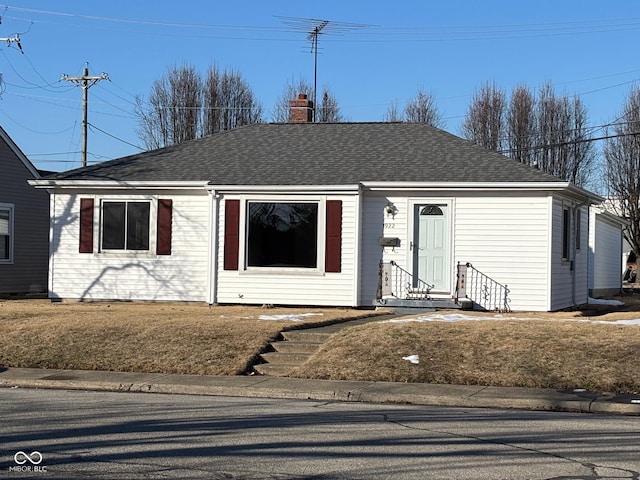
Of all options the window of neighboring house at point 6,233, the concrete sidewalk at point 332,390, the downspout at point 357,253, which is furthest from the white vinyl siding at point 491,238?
the window of neighboring house at point 6,233

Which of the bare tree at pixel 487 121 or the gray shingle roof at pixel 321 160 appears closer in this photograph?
the gray shingle roof at pixel 321 160

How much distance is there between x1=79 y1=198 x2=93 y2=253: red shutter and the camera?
891 inches

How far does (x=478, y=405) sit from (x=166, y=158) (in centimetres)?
1442

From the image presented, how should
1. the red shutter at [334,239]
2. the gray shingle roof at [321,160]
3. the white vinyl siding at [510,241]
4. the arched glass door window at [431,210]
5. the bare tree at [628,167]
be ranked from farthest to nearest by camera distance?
the bare tree at [628,167] < the gray shingle roof at [321,160] < the arched glass door window at [431,210] < the red shutter at [334,239] < the white vinyl siding at [510,241]

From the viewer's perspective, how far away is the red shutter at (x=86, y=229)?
22.6m

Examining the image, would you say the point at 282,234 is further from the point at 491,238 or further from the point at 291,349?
the point at 291,349

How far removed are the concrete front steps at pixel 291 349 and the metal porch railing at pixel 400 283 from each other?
4.44m

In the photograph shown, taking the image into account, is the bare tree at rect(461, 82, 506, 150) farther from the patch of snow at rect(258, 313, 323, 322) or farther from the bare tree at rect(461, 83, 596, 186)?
the patch of snow at rect(258, 313, 323, 322)

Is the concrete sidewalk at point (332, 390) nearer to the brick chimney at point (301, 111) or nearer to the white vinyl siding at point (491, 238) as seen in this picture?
the white vinyl siding at point (491, 238)

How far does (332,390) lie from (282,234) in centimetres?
913

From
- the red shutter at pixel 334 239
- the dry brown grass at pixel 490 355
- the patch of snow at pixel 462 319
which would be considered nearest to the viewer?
the dry brown grass at pixel 490 355

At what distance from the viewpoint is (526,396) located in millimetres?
12180

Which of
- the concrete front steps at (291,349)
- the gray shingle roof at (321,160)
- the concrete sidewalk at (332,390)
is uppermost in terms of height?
the gray shingle roof at (321,160)

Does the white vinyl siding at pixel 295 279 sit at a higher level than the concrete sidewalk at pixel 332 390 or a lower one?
higher
